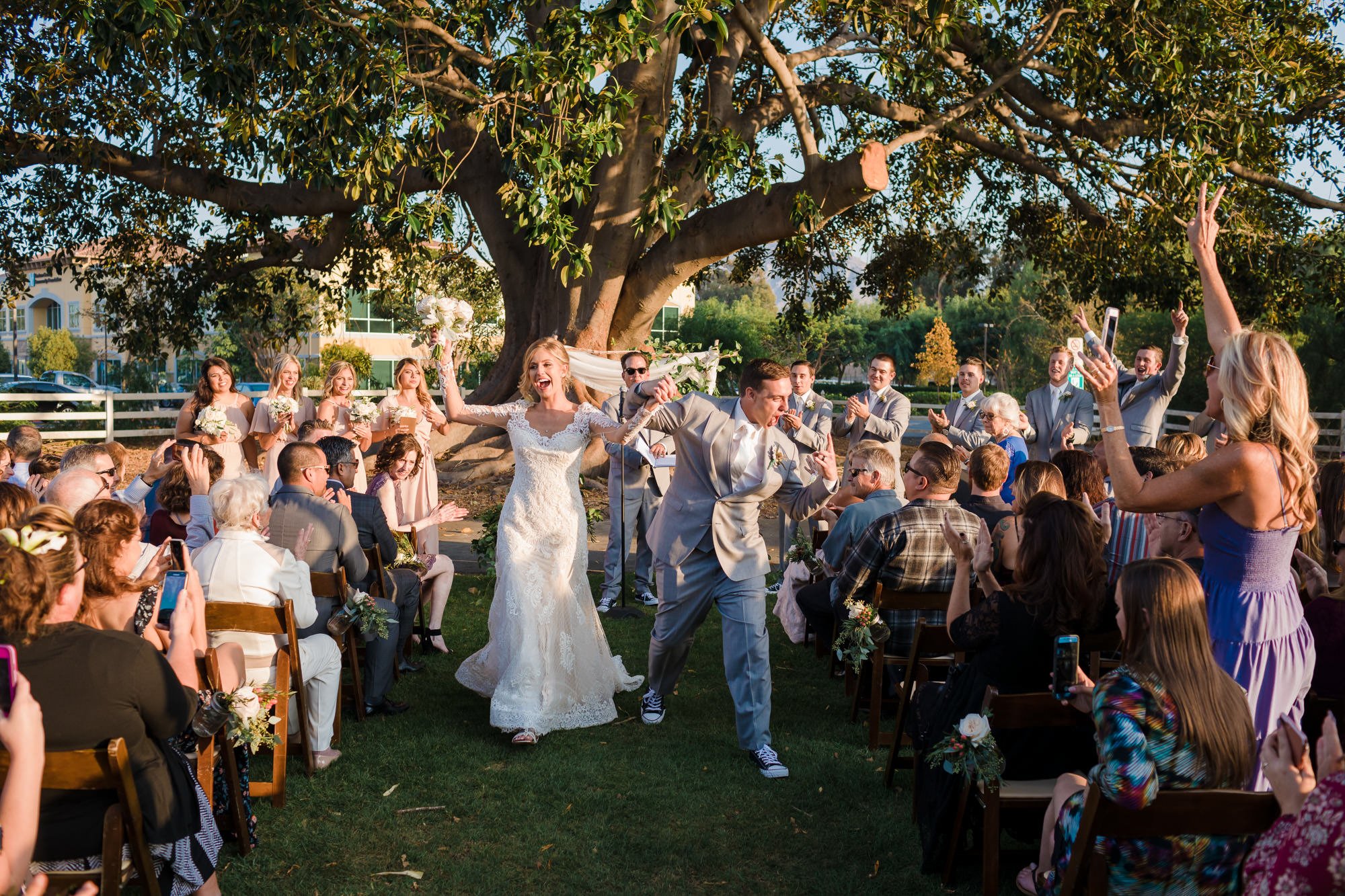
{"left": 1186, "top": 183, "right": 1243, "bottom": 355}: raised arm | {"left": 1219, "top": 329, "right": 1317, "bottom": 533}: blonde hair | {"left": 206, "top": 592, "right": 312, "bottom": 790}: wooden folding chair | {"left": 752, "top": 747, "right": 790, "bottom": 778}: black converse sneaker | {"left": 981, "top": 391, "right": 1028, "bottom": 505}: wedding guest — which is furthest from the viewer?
{"left": 981, "top": 391, "right": 1028, "bottom": 505}: wedding guest

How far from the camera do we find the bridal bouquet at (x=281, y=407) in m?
8.70

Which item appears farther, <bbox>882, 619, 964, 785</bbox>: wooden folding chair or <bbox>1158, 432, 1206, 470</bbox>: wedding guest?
<bbox>1158, 432, 1206, 470</bbox>: wedding guest

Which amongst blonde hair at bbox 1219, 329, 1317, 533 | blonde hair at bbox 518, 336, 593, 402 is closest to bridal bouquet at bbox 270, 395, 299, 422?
blonde hair at bbox 518, 336, 593, 402

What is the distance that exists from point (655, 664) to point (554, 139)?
567 centimetres

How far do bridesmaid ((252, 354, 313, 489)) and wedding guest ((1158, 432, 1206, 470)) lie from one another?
618 centimetres

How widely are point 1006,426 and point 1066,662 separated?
187 inches

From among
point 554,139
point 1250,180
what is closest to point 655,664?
point 554,139

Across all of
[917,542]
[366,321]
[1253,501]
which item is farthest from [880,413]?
[366,321]

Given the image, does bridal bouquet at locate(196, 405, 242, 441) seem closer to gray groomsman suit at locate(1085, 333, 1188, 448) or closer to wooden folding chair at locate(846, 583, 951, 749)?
wooden folding chair at locate(846, 583, 951, 749)

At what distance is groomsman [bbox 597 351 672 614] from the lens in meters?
9.19

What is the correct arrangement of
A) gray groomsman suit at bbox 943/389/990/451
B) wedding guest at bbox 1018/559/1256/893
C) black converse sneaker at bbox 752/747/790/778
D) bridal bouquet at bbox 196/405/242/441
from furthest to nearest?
gray groomsman suit at bbox 943/389/990/451 < bridal bouquet at bbox 196/405/242/441 < black converse sneaker at bbox 752/747/790/778 < wedding guest at bbox 1018/559/1256/893

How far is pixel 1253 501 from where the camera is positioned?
143 inches

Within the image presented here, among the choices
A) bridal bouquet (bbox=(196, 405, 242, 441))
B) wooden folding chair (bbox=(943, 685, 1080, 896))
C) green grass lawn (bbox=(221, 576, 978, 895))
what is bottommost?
green grass lawn (bbox=(221, 576, 978, 895))

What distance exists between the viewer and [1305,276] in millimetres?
15914
